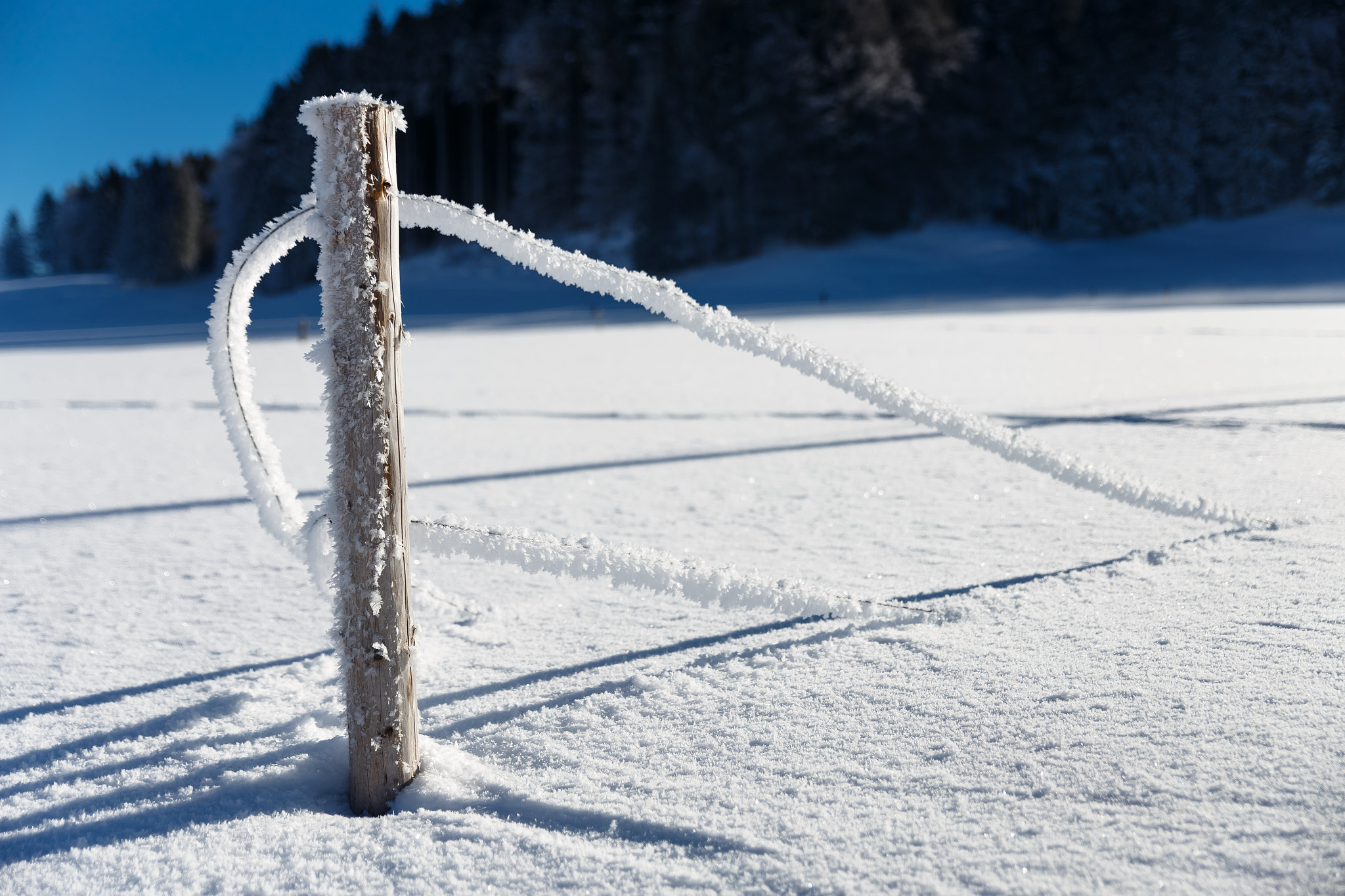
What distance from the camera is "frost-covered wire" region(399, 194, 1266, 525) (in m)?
2.42

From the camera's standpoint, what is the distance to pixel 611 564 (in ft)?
8.91

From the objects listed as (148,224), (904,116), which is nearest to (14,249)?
(148,224)

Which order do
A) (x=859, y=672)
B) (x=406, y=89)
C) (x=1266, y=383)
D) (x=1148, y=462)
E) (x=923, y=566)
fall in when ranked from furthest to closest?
(x=406, y=89), (x=1266, y=383), (x=1148, y=462), (x=923, y=566), (x=859, y=672)

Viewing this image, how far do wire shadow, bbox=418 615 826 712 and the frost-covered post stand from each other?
26.1 inches

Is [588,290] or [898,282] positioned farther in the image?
[898,282]

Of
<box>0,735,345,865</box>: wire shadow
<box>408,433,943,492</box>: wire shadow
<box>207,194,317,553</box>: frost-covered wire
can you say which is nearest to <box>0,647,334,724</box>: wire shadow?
<box>207,194,317,553</box>: frost-covered wire

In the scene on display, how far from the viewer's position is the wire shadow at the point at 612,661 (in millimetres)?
3018

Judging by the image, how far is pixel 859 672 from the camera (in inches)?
116

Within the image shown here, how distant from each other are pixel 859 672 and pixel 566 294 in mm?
38827

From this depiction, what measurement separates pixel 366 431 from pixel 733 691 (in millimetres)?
1471

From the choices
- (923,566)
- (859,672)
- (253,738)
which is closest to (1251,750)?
(859,672)

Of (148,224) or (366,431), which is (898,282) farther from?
(148,224)

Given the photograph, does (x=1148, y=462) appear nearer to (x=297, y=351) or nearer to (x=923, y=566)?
(x=923, y=566)

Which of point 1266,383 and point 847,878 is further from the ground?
point 1266,383
